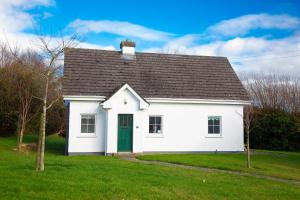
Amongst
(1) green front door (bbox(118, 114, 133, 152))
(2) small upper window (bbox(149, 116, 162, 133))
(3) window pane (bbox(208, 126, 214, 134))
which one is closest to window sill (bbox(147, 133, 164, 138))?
(2) small upper window (bbox(149, 116, 162, 133))

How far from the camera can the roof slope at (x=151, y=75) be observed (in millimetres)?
23453

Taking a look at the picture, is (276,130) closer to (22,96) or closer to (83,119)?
(83,119)

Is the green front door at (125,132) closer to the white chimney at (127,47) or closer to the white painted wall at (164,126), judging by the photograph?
the white painted wall at (164,126)

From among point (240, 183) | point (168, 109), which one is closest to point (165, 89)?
point (168, 109)

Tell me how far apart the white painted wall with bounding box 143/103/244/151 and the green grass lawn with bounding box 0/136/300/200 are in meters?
10.0

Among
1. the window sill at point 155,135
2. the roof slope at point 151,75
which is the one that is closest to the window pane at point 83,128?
the roof slope at point 151,75

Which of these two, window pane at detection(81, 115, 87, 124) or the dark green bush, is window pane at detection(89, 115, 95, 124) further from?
the dark green bush

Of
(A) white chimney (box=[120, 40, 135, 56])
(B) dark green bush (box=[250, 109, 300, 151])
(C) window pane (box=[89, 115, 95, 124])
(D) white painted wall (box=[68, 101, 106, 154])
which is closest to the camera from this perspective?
(D) white painted wall (box=[68, 101, 106, 154])

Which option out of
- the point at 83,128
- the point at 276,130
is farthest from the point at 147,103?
the point at 276,130

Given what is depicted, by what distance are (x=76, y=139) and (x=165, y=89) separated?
22.0 feet

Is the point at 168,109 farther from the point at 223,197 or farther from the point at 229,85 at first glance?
the point at 223,197

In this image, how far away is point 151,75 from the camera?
2523 centimetres

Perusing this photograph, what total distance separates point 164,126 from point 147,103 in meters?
2.18

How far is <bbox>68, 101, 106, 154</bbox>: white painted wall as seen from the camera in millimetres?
22188
